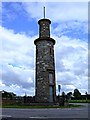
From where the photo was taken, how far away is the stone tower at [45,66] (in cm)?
4441

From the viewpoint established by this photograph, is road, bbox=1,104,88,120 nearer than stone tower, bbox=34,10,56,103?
Yes

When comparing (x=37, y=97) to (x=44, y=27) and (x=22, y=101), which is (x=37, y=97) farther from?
(x=44, y=27)

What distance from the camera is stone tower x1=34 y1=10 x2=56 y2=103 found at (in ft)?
146

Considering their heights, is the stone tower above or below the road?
above

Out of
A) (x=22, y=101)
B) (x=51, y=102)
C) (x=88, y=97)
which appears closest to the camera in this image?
(x=51, y=102)

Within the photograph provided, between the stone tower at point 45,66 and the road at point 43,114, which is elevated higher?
the stone tower at point 45,66

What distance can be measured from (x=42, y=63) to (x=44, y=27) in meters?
6.20

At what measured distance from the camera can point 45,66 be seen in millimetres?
44531

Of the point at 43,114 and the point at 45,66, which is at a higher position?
the point at 45,66

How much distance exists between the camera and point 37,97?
147 ft

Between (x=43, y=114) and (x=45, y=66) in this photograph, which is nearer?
(x=43, y=114)

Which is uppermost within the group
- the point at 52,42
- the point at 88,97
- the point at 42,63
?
the point at 52,42

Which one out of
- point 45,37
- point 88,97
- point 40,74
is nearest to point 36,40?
point 45,37

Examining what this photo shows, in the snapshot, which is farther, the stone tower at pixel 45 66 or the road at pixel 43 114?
the stone tower at pixel 45 66
